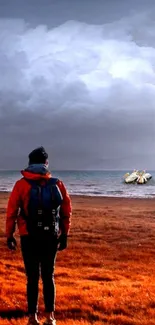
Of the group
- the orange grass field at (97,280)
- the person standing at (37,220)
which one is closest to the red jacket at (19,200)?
the person standing at (37,220)

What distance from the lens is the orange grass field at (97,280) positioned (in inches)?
291

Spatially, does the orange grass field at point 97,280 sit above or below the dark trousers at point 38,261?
below

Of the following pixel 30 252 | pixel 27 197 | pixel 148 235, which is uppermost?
pixel 27 197

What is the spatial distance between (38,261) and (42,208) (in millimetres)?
872

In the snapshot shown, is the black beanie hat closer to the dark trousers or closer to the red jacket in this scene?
the red jacket

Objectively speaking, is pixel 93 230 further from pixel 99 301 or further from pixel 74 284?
pixel 99 301

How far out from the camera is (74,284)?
10.3 metres

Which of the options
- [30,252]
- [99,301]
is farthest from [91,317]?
[30,252]

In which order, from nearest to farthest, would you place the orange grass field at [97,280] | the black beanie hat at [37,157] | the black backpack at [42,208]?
the black backpack at [42,208]
the black beanie hat at [37,157]
the orange grass field at [97,280]

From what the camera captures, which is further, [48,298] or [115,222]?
[115,222]

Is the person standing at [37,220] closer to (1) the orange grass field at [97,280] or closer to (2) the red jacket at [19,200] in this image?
(2) the red jacket at [19,200]

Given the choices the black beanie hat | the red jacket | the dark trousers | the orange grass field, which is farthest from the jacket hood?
the orange grass field

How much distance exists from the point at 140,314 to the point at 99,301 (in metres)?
1.16

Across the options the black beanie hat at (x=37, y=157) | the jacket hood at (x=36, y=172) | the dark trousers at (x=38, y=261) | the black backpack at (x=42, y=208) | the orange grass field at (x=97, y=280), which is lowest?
the orange grass field at (x=97, y=280)
